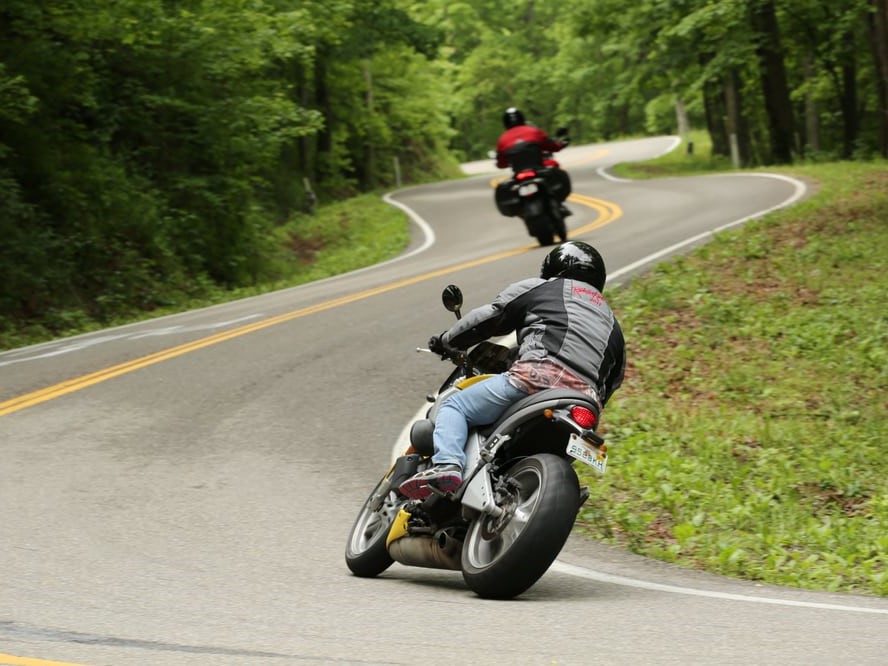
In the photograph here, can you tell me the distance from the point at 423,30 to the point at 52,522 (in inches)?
1306

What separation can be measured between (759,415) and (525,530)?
5.98 metres

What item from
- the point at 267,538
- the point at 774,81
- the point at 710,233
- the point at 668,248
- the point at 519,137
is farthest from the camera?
the point at 774,81

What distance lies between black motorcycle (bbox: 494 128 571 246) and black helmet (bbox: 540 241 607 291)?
1299 cm

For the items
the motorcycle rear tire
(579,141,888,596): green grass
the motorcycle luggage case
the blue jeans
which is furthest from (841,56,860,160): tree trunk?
the blue jeans

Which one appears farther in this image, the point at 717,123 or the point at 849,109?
the point at 717,123

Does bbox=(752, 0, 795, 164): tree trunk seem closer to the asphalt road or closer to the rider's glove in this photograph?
the asphalt road

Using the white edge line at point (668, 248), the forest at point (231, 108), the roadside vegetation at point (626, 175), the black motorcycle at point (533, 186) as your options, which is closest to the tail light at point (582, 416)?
the roadside vegetation at point (626, 175)

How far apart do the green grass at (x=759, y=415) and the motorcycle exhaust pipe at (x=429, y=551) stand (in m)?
1.60

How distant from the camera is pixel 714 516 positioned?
27.5 ft

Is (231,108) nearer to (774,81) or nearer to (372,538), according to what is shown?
(774,81)

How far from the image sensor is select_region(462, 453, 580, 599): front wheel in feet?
18.8

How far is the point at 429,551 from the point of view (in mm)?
6441

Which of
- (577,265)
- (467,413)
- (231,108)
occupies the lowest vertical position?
(467,413)

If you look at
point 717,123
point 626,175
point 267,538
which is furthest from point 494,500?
point 717,123
